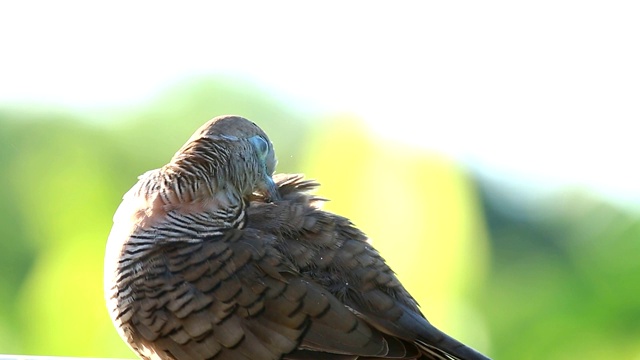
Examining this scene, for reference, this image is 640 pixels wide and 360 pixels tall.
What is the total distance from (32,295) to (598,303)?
2119mm

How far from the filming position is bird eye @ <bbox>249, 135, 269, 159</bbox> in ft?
6.05

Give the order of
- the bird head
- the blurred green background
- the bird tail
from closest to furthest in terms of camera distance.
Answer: the bird tail
the bird head
the blurred green background

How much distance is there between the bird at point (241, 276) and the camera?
1.56 m

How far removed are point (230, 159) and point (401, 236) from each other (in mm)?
1690

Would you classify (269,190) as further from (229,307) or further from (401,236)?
(401,236)

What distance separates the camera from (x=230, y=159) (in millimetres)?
1778

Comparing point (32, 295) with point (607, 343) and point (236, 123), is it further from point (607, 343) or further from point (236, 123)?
point (607, 343)

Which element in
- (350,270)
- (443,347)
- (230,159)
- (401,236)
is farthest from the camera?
(401,236)

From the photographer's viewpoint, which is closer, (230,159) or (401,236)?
(230,159)

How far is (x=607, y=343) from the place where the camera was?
137 inches

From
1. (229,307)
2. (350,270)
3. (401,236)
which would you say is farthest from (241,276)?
(401,236)

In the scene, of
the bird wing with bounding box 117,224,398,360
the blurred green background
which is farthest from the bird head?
the blurred green background

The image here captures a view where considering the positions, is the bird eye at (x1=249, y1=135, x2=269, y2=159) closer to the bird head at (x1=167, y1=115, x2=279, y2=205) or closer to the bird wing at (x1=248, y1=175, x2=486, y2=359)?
the bird head at (x1=167, y1=115, x2=279, y2=205)

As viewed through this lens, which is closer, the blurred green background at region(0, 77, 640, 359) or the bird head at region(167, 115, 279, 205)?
the bird head at region(167, 115, 279, 205)
